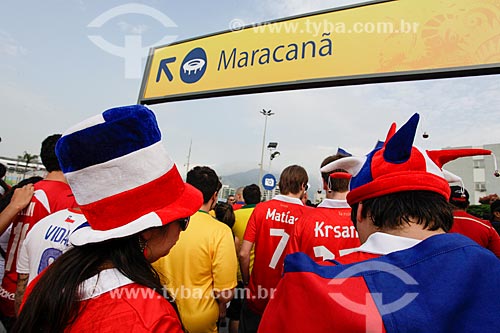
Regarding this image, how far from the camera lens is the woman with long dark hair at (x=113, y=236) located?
2.85 ft

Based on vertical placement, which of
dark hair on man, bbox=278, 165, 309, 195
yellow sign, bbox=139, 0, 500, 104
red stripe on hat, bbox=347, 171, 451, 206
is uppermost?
yellow sign, bbox=139, 0, 500, 104

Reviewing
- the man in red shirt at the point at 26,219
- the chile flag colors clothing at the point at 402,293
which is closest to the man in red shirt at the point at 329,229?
the chile flag colors clothing at the point at 402,293

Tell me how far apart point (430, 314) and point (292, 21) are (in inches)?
121

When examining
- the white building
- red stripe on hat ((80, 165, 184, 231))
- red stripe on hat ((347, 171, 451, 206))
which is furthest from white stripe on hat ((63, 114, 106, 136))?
the white building

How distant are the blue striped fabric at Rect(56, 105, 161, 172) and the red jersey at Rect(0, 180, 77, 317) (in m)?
1.51

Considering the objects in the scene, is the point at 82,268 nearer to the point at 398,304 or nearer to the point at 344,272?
the point at 344,272

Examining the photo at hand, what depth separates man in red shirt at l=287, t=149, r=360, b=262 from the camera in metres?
2.14

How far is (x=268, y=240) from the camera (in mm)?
3020

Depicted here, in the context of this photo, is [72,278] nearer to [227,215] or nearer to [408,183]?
[408,183]

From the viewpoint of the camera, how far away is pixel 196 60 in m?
3.64

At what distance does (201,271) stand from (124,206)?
1405mm

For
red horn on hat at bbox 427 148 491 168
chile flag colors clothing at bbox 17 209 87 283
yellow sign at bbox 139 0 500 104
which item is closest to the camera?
red horn on hat at bbox 427 148 491 168

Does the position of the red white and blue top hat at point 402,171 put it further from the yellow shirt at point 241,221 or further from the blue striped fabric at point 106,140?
the yellow shirt at point 241,221

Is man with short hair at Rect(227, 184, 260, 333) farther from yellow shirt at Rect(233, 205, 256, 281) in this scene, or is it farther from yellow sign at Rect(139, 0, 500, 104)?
yellow sign at Rect(139, 0, 500, 104)
